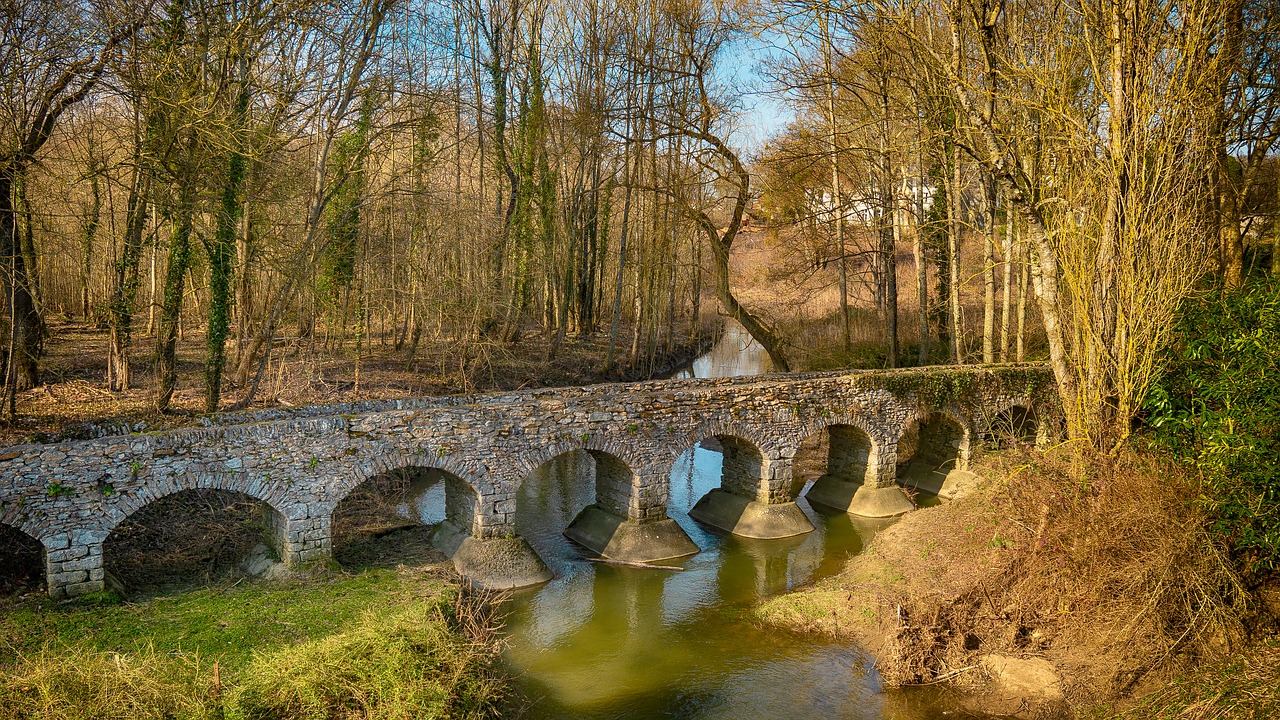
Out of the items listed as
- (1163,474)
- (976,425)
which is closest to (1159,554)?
(1163,474)

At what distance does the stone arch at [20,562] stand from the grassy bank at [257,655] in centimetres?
63

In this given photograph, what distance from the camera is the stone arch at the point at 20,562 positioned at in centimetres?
1093

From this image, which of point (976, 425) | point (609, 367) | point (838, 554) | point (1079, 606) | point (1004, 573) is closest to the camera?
point (1079, 606)

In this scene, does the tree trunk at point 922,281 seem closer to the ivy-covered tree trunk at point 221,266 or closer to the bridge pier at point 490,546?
the bridge pier at point 490,546

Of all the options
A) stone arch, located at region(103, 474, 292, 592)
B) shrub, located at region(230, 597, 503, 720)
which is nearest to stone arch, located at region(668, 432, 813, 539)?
shrub, located at region(230, 597, 503, 720)

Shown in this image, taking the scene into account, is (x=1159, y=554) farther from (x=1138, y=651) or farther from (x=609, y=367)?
(x=609, y=367)

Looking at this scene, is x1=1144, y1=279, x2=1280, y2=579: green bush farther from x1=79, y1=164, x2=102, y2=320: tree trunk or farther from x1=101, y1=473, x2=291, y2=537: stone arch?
x1=79, y1=164, x2=102, y2=320: tree trunk

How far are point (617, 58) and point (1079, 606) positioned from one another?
1788 cm

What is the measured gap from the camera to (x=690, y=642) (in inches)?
477

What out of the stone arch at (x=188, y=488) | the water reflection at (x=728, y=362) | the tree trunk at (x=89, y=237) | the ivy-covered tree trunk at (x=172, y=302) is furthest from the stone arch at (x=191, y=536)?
the water reflection at (x=728, y=362)

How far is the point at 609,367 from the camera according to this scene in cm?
2538

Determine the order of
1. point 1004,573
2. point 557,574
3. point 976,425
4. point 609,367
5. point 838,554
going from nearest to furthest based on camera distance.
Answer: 1. point 1004,573
2. point 557,574
3. point 838,554
4. point 976,425
5. point 609,367

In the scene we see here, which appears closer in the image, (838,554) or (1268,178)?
(838,554)

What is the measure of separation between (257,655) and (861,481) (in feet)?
42.6
